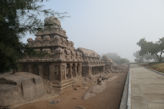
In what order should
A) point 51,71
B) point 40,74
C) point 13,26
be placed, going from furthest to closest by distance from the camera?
1. point 40,74
2. point 51,71
3. point 13,26

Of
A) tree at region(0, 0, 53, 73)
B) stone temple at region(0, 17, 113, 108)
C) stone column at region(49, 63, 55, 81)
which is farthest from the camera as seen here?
stone column at region(49, 63, 55, 81)

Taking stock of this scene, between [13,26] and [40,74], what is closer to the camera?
[13,26]

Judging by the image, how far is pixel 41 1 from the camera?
4523 millimetres

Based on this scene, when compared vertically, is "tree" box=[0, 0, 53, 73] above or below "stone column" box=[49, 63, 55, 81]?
above

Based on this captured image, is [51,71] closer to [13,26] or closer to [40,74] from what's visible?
[40,74]

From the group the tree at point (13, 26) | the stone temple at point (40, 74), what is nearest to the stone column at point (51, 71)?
the stone temple at point (40, 74)


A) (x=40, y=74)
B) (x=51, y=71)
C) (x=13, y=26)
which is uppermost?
(x=13, y=26)

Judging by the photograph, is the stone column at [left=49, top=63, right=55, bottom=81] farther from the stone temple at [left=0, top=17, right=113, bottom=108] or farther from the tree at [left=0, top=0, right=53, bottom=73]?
the tree at [left=0, top=0, right=53, bottom=73]

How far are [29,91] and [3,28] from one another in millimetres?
5377

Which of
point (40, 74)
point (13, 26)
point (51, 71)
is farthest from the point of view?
point (40, 74)

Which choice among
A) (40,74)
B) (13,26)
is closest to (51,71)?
(40,74)

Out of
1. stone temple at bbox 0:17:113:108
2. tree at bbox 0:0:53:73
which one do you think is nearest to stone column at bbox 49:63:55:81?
stone temple at bbox 0:17:113:108

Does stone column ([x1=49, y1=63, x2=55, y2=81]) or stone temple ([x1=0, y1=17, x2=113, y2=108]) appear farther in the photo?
stone column ([x1=49, y1=63, x2=55, y2=81])

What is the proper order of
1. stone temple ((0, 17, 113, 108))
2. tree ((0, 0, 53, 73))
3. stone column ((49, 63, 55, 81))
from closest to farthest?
tree ((0, 0, 53, 73)), stone temple ((0, 17, 113, 108)), stone column ((49, 63, 55, 81))
